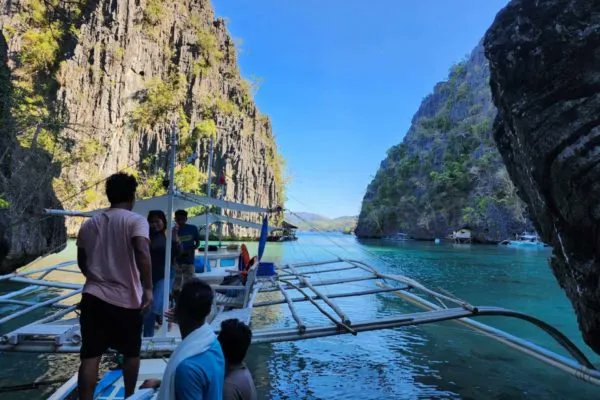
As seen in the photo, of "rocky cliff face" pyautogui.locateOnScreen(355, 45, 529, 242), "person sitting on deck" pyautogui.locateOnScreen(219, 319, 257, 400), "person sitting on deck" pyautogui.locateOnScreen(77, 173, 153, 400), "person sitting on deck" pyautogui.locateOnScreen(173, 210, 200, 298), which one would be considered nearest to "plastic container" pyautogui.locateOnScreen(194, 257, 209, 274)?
"person sitting on deck" pyautogui.locateOnScreen(173, 210, 200, 298)

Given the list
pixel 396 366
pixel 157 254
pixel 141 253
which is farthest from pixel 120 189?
pixel 396 366

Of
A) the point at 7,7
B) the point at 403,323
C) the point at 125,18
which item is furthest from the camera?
the point at 125,18

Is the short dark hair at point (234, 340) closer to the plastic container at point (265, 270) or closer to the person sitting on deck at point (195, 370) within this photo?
the person sitting on deck at point (195, 370)

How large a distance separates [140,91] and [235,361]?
61168mm

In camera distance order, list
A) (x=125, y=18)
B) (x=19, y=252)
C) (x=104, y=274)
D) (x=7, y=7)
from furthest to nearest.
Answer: (x=125, y=18)
(x=7, y=7)
(x=19, y=252)
(x=104, y=274)

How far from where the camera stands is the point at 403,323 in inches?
226

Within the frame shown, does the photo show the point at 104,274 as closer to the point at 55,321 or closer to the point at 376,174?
the point at 55,321

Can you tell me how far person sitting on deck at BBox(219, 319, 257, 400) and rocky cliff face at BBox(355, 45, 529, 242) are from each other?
6453 cm

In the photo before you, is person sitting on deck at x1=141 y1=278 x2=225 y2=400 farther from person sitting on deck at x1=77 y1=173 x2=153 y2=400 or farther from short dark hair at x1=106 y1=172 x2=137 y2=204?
short dark hair at x1=106 y1=172 x2=137 y2=204

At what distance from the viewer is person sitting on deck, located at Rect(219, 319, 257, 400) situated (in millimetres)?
2854

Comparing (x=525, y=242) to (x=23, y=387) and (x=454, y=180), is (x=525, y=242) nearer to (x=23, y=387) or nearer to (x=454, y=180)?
(x=454, y=180)

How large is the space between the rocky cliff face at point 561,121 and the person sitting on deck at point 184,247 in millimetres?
5825

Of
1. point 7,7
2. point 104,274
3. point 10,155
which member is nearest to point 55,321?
point 104,274

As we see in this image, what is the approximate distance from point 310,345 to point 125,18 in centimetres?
5951
